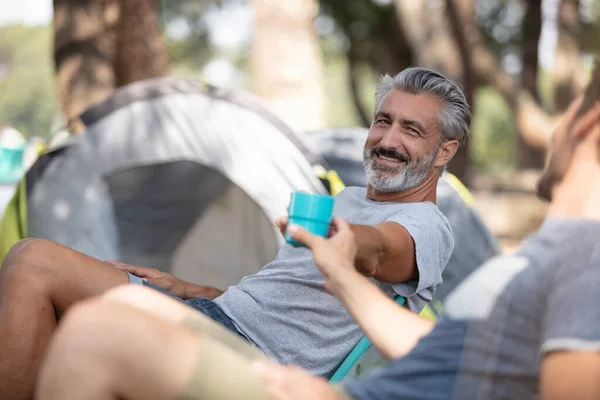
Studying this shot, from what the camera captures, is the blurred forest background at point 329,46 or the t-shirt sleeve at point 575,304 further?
the blurred forest background at point 329,46

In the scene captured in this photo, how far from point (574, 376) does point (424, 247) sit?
0.78 metres

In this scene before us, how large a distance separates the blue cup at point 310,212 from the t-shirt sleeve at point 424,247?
1.25 feet

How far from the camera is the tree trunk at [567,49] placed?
8664 millimetres

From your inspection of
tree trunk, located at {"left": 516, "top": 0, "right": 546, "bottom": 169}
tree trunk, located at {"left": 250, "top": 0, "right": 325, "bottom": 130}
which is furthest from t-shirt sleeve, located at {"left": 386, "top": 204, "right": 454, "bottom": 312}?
tree trunk, located at {"left": 516, "top": 0, "right": 546, "bottom": 169}

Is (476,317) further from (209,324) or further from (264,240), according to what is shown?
(264,240)

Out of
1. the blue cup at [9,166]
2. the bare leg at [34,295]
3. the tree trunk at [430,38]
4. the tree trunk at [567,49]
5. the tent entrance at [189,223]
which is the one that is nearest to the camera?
the bare leg at [34,295]

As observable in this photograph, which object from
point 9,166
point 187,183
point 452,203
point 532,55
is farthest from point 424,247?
point 532,55

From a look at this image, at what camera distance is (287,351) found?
6.91 feet

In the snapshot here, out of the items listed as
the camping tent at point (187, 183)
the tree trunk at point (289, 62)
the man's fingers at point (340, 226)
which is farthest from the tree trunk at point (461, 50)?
the man's fingers at point (340, 226)

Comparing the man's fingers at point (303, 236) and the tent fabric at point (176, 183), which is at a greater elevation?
the man's fingers at point (303, 236)

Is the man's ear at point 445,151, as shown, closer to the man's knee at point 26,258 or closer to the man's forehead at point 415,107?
the man's forehead at point 415,107

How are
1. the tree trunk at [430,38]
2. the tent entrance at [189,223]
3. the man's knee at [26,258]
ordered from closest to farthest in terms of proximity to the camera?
1. the man's knee at [26,258]
2. the tent entrance at [189,223]
3. the tree trunk at [430,38]

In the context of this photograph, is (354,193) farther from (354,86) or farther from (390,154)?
(354,86)

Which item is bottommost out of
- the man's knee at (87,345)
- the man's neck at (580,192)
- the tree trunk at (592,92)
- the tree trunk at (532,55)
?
the tree trunk at (532,55)
